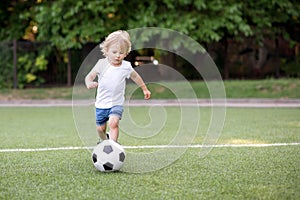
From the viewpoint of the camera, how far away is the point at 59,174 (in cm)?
564

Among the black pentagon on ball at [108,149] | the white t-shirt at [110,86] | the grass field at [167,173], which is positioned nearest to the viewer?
the grass field at [167,173]

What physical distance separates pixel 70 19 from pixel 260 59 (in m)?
8.23

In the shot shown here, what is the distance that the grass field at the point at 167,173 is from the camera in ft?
15.5

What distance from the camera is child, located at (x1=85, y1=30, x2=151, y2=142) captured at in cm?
623

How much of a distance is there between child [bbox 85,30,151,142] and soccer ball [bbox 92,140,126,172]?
0.34 metres

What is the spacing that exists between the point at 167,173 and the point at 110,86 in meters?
1.19

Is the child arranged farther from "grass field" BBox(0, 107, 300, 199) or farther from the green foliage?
the green foliage

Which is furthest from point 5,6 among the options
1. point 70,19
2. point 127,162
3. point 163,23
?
point 127,162

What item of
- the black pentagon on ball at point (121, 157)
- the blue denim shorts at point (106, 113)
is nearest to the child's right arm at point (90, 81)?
the blue denim shorts at point (106, 113)

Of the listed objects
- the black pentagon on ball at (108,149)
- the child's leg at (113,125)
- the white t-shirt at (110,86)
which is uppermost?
the white t-shirt at (110,86)

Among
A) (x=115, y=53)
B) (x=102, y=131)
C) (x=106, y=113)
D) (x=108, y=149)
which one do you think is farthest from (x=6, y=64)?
(x=108, y=149)

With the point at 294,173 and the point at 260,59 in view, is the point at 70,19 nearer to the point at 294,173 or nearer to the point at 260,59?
the point at 260,59

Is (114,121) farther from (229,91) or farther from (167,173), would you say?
(229,91)

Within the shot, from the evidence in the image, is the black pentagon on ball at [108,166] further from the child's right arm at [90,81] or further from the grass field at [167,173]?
the child's right arm at [90,81]
